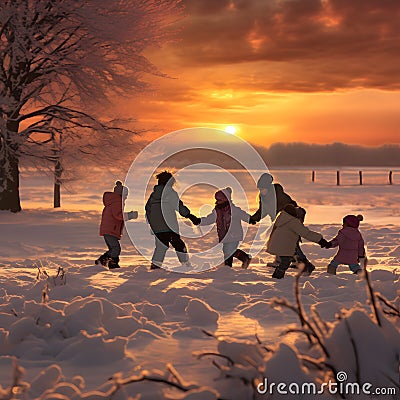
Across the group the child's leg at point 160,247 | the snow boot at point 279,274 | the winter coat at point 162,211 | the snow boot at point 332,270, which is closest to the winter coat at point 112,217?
the winter coat at point 162,211

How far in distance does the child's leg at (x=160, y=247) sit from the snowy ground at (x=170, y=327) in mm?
454

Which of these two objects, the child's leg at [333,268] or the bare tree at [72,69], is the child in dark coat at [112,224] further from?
the bare tree at [72,69]

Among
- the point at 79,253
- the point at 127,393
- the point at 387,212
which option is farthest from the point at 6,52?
the point at 127,393

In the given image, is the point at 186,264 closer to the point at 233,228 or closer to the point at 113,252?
the point at 233,228

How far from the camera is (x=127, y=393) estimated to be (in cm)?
269

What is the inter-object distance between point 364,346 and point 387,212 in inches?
739

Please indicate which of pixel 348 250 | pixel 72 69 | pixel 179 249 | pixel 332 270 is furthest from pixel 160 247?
pixel 72 69

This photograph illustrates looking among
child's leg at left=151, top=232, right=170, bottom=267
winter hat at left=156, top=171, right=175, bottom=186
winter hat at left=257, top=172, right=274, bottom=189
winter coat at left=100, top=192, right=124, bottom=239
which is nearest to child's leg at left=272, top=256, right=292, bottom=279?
winter hat at left=257, top=172, right=274, bottom=189

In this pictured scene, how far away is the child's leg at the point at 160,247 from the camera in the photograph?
30.3 ft

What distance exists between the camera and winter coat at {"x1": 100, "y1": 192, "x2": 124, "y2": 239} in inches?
376

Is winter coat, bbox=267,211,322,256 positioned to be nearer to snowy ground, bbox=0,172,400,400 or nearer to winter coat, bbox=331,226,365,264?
snowy ground, bbox=0,172,400,400

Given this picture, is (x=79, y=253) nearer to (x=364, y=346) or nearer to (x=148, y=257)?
(x=148, y=257)

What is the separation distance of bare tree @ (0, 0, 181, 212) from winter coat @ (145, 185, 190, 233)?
32.9ft

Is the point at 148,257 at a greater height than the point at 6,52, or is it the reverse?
the point at 6,52
